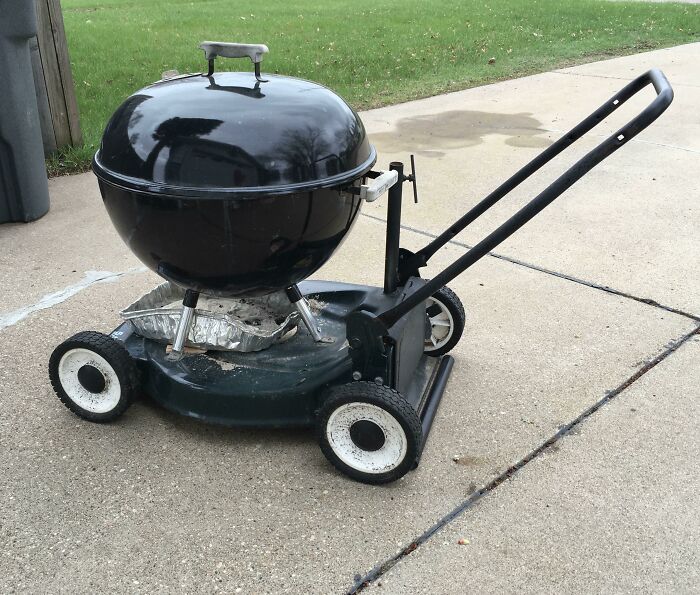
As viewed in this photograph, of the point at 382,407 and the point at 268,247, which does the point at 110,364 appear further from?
the point at 382,407

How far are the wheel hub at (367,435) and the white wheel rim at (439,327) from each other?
0.71 meters

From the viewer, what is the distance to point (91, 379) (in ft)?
8.18

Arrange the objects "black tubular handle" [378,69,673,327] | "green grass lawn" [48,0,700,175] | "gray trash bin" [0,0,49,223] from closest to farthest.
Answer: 1. "black tubular handle" [378,69,673,327]
2. "gray trash bin" [0,0,49,223]
3. "green grass lawn" [48,0,700,175]

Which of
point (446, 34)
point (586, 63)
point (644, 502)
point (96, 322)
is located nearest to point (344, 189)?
point (644, 502)

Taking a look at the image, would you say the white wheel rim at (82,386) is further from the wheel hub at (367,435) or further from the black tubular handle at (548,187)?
the black tubular handle at (548,187)

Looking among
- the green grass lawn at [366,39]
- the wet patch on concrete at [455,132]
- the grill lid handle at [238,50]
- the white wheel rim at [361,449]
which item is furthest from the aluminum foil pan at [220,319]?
the wet patch on concrete at [455,132]

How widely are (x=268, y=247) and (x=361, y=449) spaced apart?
2.20ft

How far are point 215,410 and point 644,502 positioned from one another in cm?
Result: 131

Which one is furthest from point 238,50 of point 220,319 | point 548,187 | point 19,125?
point 19,125

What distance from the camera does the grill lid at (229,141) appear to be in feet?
6.45

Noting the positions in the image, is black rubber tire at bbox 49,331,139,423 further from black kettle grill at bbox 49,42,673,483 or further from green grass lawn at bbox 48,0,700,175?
green grass lawn at bbox 48,0,700,175

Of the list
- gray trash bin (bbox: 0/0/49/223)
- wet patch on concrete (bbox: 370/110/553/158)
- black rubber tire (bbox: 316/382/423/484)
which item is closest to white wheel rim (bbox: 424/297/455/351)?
black rubber tire (bbox: 316/382/423/484)

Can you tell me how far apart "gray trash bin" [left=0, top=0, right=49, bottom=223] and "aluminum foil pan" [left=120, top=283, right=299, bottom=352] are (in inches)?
74.8

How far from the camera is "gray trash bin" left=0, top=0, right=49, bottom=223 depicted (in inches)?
152
